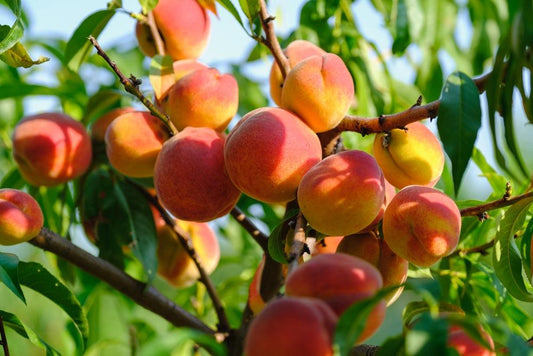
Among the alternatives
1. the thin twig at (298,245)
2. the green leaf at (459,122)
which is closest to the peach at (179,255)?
the thin twig at (298,245)

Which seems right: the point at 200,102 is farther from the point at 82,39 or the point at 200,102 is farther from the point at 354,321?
the point at 354,321

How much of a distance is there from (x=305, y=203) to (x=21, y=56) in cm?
44

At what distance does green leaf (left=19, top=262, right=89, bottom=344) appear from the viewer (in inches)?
36.8

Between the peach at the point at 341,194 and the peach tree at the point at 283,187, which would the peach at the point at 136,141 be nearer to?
the peach tree at the point at 283,187

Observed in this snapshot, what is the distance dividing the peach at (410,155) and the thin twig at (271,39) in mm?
183

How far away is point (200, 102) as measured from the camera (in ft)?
3.50

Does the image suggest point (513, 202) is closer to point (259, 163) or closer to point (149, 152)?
point (259, 163)

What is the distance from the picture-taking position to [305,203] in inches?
31.2

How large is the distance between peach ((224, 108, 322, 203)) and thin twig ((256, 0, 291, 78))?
5.7 inches

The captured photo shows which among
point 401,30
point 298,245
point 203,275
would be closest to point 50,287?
point 203,275

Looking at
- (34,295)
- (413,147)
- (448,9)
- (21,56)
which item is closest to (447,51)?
(448,9)

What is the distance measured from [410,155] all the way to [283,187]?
19cm

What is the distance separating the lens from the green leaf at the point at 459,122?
2.39 feet

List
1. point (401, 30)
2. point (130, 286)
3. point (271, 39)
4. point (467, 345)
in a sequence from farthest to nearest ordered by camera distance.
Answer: point (401, 30) < point (130, 286) < point (271, 39) < point (467, 345)
